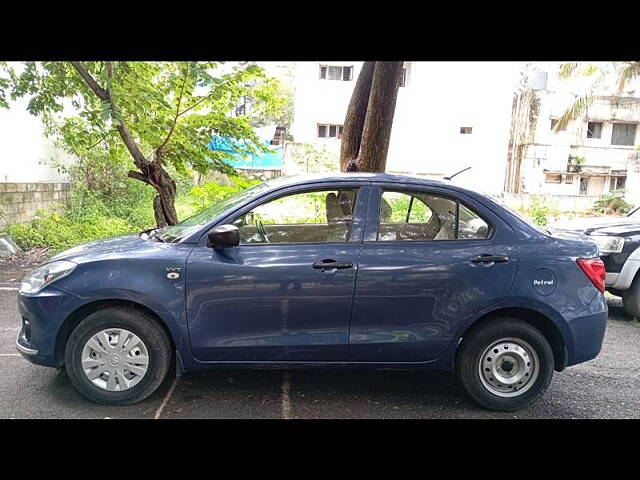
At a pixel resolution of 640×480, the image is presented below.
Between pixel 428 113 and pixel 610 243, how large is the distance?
13.2 metres

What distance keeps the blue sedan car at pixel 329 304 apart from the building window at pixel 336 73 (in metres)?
15.7

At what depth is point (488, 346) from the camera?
3.69 meters

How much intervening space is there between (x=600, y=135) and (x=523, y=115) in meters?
5.05

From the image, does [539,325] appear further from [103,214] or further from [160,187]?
[103,214]

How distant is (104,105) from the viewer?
7.33 metres

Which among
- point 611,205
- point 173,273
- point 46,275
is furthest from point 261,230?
point 611,205

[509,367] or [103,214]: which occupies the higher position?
[103,214]

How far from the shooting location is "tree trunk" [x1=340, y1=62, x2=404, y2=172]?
7.68m

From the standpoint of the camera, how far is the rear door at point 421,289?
3611 mm

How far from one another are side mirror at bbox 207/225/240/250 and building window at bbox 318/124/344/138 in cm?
1580

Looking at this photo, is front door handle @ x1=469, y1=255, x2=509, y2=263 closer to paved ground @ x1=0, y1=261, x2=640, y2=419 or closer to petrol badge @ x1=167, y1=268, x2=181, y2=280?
paved ground @ x1=0, y1=261, x2=640, y2=419

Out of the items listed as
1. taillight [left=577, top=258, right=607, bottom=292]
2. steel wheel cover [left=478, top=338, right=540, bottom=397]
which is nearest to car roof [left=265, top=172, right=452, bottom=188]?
taillight [left=577, top=258, right=607, bottom=292]

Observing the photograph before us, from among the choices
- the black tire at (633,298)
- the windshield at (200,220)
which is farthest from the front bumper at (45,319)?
the black tire at (633,298)

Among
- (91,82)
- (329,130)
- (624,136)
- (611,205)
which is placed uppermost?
(624,136)
